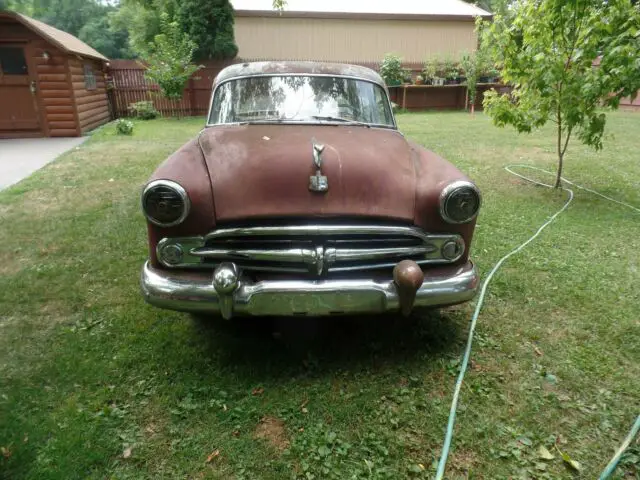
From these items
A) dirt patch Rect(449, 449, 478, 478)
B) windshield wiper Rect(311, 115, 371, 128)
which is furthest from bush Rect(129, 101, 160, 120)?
dirt patch Rect(449, 449, 478, 478)

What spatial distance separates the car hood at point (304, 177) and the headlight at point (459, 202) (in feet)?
0.60

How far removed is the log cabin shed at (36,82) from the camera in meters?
10.7

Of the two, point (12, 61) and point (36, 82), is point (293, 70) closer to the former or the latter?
point (36, 82)

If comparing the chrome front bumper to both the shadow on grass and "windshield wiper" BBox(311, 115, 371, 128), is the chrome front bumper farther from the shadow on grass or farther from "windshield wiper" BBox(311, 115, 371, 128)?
"windshield wiper" BBox(311, 115, 371, 128)

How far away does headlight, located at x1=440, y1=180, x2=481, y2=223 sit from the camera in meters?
2.59

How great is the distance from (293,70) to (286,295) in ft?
7.47

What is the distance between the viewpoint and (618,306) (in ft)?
11.1

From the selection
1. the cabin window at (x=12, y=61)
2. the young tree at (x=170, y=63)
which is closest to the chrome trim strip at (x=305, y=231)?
the cabin window at (x=12, y=61)

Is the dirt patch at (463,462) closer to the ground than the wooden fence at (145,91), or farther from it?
closer to the ground

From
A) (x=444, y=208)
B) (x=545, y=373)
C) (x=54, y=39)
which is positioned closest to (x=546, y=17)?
(x=444, y=208)

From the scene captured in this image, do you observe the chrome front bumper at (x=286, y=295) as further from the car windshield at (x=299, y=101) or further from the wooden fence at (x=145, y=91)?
the wooden fence at (x=145, y=91)

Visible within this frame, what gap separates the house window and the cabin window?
6.14 ft

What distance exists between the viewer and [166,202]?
2.48m

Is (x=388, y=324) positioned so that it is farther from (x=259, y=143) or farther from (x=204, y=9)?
(x=204, y=9)
